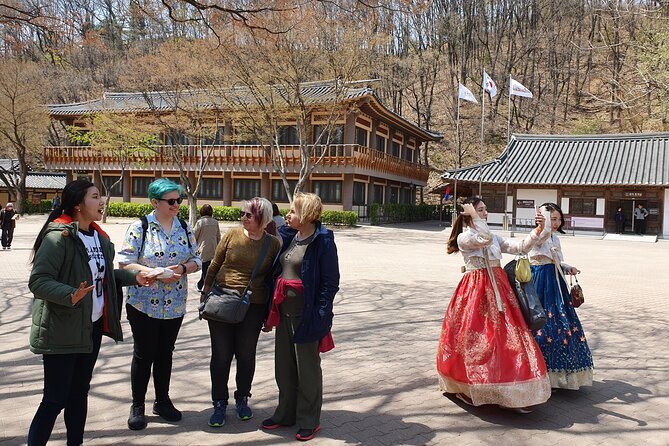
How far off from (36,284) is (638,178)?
28.9 m

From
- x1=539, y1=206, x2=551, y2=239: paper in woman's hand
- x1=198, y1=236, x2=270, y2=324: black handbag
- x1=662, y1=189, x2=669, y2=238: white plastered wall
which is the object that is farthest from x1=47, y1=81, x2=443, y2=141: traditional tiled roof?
x1=198, y1=236, x2=270, y2=324: black handbag

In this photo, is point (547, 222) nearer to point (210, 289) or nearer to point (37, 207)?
point (210, 289)

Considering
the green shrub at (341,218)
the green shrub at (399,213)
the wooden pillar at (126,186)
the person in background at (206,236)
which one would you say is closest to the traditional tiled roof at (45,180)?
the wooden pillar at (126,186)

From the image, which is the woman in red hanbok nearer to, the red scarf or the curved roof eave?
the red scarf

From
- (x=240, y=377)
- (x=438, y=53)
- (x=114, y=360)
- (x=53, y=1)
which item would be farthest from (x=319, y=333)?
(x=438, y=53)

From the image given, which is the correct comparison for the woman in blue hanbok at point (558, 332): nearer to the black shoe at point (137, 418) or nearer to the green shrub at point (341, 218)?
the black shoe at point (137, 418)

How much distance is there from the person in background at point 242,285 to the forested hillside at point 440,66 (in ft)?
44.3

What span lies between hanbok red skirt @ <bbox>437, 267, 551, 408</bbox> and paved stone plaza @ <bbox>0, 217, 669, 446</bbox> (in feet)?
0.75

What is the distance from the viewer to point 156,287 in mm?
3504

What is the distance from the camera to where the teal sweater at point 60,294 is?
2730mm

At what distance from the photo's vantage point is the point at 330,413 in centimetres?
392

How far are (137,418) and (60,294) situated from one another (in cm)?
130

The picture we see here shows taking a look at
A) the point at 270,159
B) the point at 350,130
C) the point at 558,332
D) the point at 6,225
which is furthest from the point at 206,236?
the point at 270,159

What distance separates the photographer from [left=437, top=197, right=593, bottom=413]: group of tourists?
3791mm
